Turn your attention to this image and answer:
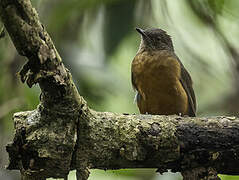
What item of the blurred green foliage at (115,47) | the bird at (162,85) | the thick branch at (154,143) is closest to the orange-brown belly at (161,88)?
the bird at (162,85)

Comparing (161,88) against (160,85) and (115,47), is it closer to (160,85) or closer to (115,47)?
(160,85)

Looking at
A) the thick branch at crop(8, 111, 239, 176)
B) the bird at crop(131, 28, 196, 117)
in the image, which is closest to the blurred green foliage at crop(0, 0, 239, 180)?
the bird at crop(131, 28, 196, 117)

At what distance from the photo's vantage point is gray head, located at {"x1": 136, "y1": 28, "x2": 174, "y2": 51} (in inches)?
234

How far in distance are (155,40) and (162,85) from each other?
3.45ft

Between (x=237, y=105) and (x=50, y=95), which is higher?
(x=237, y=105)

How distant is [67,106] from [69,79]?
0.20 meters

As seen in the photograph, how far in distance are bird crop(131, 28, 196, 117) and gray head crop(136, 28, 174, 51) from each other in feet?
1.25

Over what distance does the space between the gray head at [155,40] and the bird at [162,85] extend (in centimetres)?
38

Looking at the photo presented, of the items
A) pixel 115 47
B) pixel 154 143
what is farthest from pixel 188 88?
pixel 154 143

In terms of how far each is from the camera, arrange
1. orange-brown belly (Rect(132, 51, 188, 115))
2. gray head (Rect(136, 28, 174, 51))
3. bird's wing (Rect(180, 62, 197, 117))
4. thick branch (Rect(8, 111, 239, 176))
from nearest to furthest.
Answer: thick branch (Rect(8, 111, 239, 176)) < orange-brown belly (Rect(132, 51, 188, 115)) < bird's wing (Rect(180, 62, 197, 117)) < gray head (Rect(136, 28, 174, 51))

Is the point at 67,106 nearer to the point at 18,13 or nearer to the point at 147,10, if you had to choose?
the point at 18,13

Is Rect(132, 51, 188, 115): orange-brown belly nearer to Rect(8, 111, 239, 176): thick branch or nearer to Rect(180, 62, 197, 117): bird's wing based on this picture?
Rect(180, 62, 197, 117): bird's wing

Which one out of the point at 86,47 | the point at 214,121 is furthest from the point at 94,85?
the point at 214,121

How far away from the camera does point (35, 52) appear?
9.19ft
